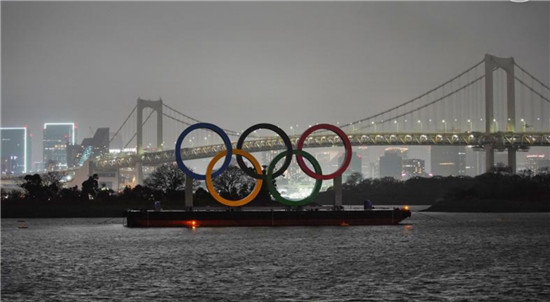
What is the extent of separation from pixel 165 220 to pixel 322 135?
3819 cm

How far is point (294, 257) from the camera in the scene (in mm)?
36156

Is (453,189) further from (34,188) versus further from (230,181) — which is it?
(34,188)

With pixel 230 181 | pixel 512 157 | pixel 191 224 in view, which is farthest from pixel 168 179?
pixel 191 224

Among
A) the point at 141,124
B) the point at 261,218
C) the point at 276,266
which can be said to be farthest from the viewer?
the point at 141,124

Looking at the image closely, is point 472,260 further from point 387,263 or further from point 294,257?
point 294,257

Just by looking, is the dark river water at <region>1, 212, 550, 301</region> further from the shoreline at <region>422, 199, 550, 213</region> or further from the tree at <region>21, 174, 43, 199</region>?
the shoreline at <region>422, 199, 550, 213</region>

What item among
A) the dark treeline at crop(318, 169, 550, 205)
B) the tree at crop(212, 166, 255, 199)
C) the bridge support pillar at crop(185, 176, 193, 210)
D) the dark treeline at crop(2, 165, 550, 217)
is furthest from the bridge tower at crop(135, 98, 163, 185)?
the bridge support pillar at crop(185, 176, 193, 210)

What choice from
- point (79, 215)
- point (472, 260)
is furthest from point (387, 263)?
point (79, 215)

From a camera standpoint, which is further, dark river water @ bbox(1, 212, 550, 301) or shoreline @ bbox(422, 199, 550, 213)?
shoreline @ bbox(422, 199, 550, 213)

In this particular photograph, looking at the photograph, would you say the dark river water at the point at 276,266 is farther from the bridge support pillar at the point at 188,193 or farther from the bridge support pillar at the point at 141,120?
the bridge support pillar at the point at 141,120

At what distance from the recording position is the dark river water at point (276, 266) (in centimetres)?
2592

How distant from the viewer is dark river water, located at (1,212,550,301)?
1021 inches

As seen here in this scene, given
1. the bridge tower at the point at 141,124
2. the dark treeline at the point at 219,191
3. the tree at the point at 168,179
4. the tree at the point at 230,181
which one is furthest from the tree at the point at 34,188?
the tree at the point at 230,181

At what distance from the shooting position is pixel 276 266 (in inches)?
1298
